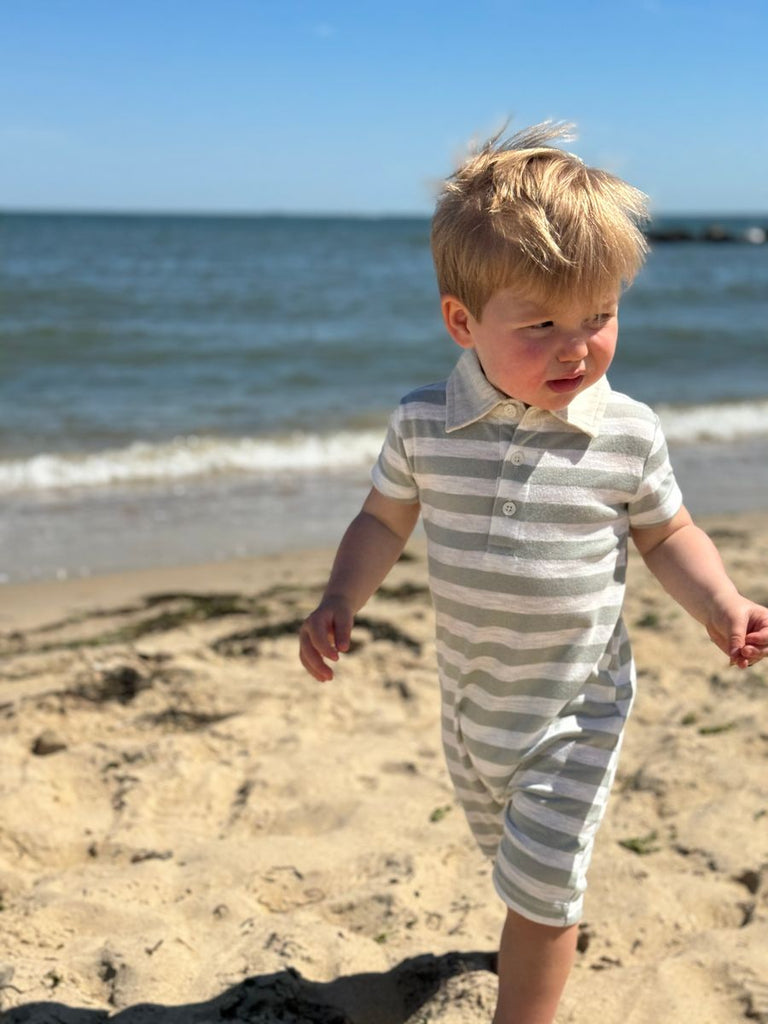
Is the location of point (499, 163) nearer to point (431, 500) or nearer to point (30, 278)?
point (431, 500)

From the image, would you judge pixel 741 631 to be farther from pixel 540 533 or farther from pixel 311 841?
pixel 311 841

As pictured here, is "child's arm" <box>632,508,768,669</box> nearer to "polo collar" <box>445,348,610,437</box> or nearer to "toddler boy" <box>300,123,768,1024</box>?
"toddler boy" <box>300,123,768,1024</box>

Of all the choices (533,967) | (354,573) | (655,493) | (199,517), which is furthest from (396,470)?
(199,517)

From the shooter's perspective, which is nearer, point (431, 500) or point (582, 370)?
point (582, 370)

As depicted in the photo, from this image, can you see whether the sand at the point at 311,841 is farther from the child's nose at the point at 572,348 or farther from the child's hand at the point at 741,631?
the child's nose at the point at 572,348

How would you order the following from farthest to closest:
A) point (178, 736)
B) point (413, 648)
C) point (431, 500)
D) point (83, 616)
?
1. point (83, 616)
2. point (413, 648)
3. point (178, 736)
4. point (431, 500)

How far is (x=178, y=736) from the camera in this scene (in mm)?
3381

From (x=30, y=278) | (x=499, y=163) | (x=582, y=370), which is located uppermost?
(x=499, y=163)

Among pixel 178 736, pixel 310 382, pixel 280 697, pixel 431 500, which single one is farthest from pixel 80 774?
pixel 310 382

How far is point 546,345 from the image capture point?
1.86m

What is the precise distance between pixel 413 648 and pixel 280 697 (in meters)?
0.62

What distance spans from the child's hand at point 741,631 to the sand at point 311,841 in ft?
2.65

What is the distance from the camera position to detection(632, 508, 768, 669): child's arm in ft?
6.08

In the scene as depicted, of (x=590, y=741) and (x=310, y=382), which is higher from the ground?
(x=590, y=741)
